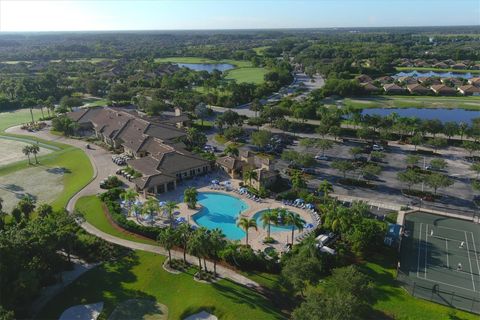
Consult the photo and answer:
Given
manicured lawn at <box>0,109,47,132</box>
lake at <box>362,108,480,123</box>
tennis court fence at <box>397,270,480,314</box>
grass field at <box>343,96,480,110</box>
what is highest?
grass field at <box>343,96,480,110</box>

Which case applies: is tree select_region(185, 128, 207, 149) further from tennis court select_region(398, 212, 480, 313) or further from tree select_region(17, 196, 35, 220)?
tennis court select_region(398, 212, 480, 313)

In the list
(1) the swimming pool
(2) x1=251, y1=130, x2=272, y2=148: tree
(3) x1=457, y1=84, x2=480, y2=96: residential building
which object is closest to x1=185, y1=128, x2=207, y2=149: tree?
(2) x1=251, y1=130, x2=272, y2=148: tree

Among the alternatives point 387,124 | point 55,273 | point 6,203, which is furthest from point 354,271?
point 387,124

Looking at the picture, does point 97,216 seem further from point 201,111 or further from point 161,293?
point 201,111

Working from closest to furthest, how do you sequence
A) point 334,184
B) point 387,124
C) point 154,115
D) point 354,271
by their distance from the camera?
point 354,271, point 334,184, point 387,124, point 154,115

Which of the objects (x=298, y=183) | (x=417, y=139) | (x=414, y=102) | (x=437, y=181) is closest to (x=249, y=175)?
(x=298, y=183)

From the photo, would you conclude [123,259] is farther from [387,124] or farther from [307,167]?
[387,124]

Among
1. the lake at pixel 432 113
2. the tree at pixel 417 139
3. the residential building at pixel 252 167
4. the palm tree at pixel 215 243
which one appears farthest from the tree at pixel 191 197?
the lake at pixel 432 113
